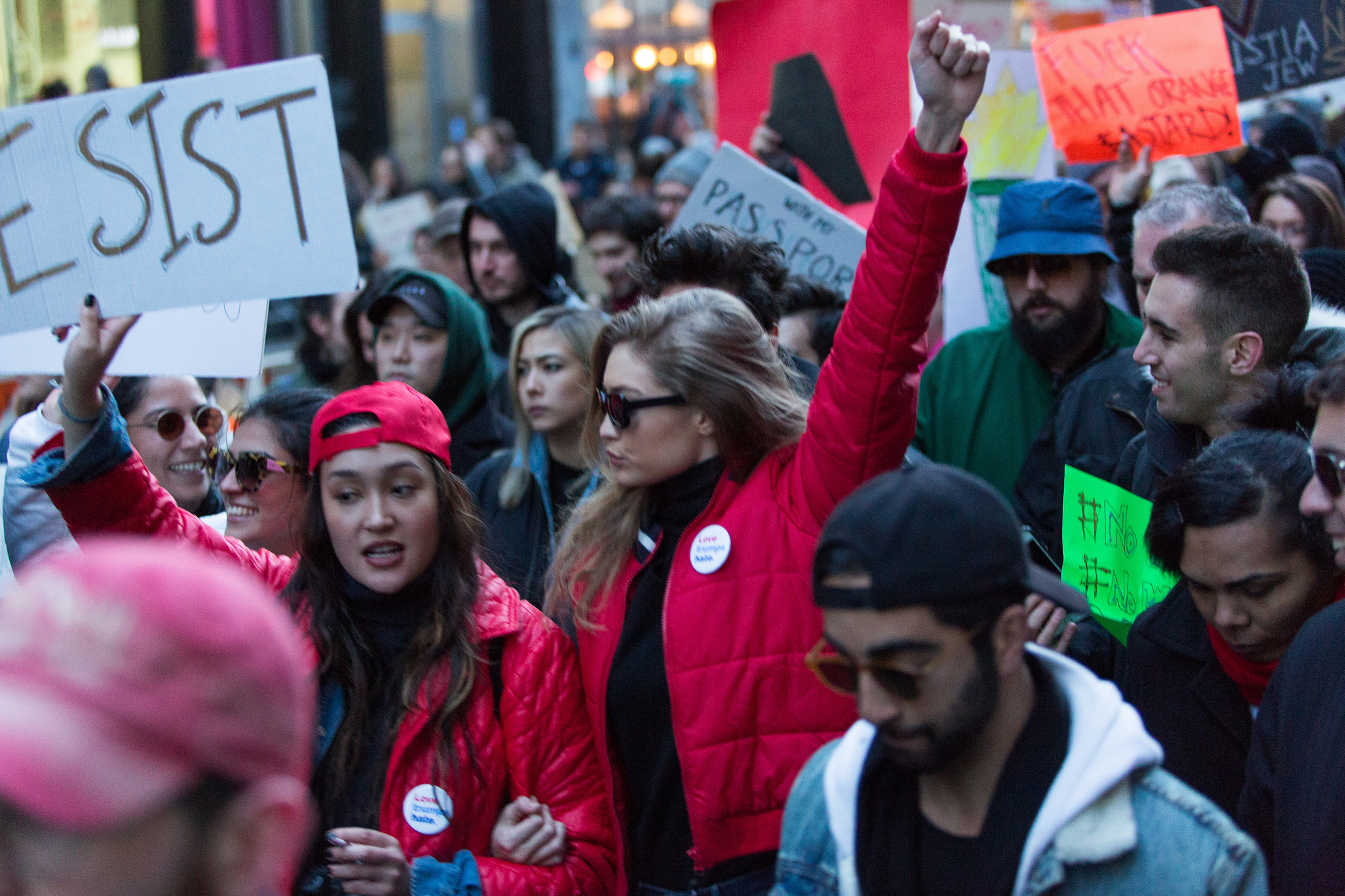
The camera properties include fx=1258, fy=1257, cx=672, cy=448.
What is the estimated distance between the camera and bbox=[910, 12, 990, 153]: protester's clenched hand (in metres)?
2.21

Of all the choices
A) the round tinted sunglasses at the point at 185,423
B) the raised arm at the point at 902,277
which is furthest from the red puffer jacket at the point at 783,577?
the round tinted sunglasses at the point at 185,423

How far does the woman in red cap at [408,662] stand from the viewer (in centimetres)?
235

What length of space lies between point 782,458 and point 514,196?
3.36 metres

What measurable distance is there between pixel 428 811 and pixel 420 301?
2.75 m

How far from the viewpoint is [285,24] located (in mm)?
15453

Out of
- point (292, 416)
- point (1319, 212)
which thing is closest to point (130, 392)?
point (292, 416)

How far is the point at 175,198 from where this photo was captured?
3.01m

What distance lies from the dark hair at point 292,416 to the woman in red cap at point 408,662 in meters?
0.65

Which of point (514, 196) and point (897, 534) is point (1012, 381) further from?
point (897, 534)

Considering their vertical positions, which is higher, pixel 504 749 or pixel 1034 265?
pixel 1034 265

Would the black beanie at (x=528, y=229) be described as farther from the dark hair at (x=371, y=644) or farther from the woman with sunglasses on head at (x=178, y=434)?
the dark hair at (x=371, y=644)

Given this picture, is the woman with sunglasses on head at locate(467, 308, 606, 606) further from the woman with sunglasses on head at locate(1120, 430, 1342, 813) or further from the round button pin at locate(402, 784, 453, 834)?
the woman with sunglasses on head at locate(1120, 430, 1342, 813)

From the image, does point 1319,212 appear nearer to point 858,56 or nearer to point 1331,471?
point 858,56

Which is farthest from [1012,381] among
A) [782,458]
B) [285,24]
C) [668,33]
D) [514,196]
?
[668,33]
